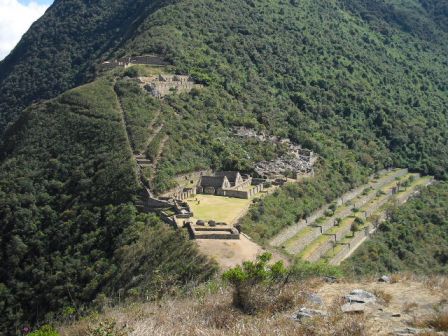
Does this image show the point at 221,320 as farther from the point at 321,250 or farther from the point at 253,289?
the point at 321,250

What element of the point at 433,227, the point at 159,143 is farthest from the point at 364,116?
the point at 159,143

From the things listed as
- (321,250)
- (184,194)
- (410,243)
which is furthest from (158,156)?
(410,243)

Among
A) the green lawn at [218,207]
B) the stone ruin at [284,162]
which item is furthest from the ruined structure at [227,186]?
the stone ruin at [284,162]

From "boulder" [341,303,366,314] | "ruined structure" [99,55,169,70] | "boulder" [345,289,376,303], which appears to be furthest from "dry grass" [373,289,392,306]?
"ruined structure" [99,55,169,70]

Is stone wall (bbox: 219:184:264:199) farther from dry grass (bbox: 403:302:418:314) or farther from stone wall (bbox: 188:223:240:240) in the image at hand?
dry grass (bbox: 403:302:418:314)

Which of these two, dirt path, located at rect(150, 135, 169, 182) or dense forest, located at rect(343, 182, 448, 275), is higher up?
dirt path, located at rect(150, 135, 169, 182)

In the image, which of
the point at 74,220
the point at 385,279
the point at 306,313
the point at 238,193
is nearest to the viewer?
the point at 306,313
